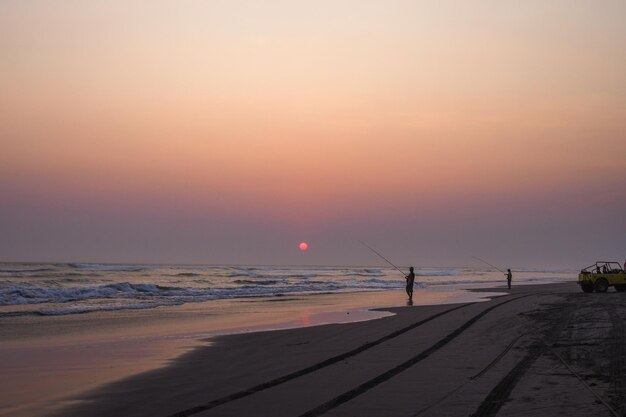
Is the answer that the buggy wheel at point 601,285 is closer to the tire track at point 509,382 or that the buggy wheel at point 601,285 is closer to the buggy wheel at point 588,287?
the buggy wheel at point 588,287

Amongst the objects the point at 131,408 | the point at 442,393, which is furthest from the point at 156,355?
the point at 442,393

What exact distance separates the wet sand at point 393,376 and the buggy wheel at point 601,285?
69.4 ft

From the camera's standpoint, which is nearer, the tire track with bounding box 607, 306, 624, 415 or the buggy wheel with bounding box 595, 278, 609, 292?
the tire track with bounding box 607, 306, 624, 415

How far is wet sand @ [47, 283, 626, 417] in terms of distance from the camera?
808 cm

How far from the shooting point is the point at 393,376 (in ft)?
33.9

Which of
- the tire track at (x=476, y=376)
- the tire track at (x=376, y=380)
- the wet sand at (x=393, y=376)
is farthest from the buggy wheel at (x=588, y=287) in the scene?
the tire track at (x=476, y=376)

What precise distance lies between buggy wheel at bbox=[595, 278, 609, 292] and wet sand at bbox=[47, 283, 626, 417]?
69.4ft

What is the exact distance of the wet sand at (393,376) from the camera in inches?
318

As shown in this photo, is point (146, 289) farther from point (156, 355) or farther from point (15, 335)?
point (156, 355)

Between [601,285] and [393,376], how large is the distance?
31.0 m

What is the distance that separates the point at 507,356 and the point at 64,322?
1600 centimetres

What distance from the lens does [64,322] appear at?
21734 mm

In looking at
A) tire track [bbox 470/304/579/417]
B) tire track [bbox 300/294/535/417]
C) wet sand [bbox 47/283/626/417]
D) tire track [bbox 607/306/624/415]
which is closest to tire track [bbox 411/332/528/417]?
wet sand [bbox 47/283/626/417]

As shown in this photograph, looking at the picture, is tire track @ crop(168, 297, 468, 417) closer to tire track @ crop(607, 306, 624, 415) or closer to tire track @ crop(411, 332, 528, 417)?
tire track @ crop(411, 332, 528, 417)
